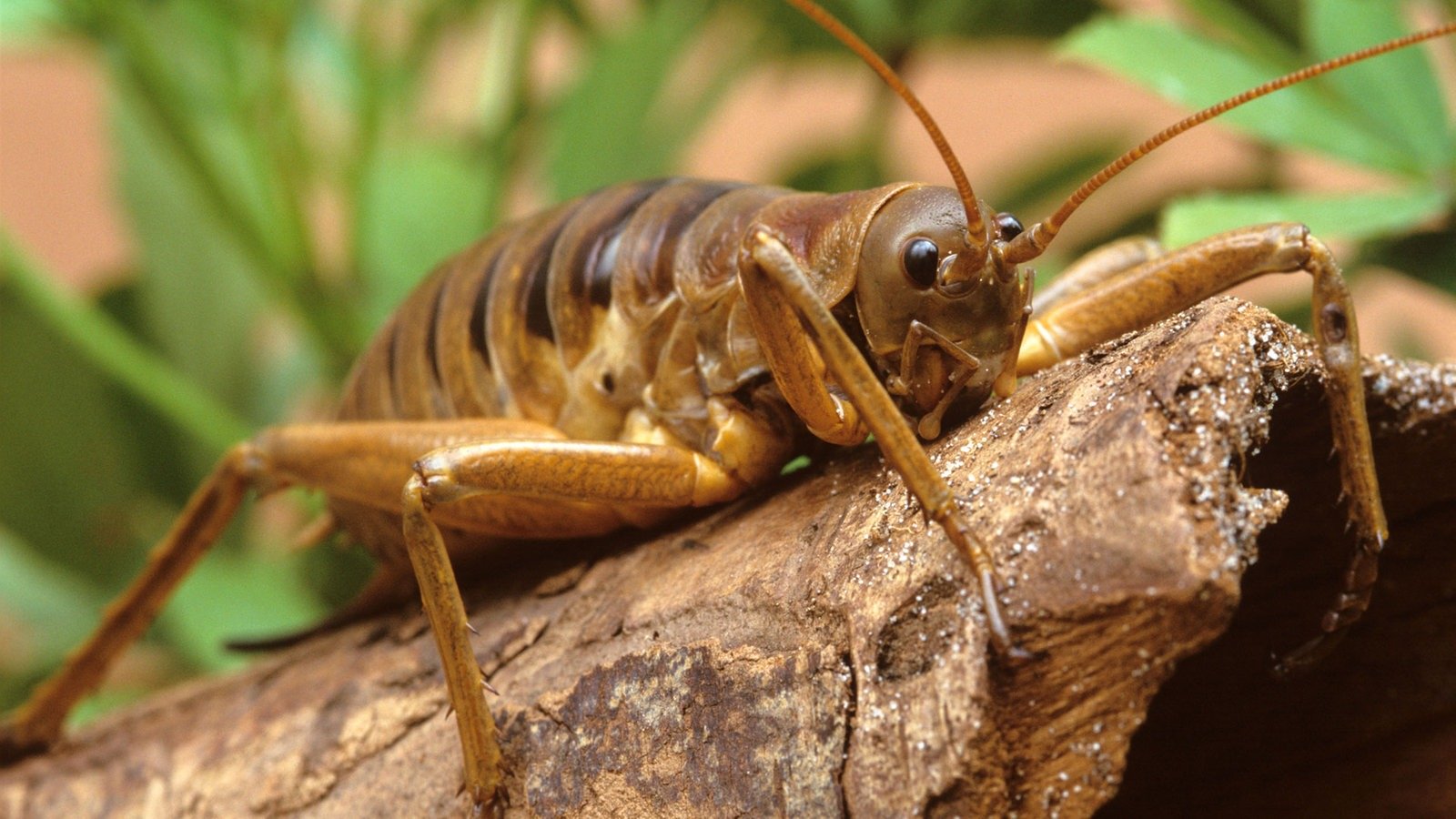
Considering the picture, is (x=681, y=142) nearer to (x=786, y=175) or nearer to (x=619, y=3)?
(x=786, y=175)

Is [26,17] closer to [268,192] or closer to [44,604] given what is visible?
[268,192]

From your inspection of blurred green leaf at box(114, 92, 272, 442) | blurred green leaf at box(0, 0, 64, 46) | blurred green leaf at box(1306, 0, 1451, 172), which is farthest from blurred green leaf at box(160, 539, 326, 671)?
blurred green leaf at box(1306, 0, 1451, 172)

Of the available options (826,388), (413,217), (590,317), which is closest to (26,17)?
(413,217)

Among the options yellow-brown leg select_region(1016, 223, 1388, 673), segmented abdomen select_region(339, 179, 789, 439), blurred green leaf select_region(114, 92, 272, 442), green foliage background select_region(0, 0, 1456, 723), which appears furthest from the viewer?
blurred green leaf select_region(114, 92, 272, 442)

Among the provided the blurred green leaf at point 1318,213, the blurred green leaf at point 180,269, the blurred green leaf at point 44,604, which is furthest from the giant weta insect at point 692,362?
the blurred green leaf at point 180,269

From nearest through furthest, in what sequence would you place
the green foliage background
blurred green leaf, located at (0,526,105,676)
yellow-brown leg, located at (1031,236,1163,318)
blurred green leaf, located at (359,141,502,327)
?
yellow-brown leg, located at (1031,236,1163,318)
the green foliage background
blurred green leaf, located at (359,141,502,327)
blurred green leaf, located at (0,526,105,676)

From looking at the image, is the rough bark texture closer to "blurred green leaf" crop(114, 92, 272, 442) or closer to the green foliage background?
the green foliage background

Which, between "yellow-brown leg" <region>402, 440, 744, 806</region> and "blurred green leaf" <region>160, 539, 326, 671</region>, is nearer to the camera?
"yellow-brown leg" <region>402, 440, 744, 806</region>
